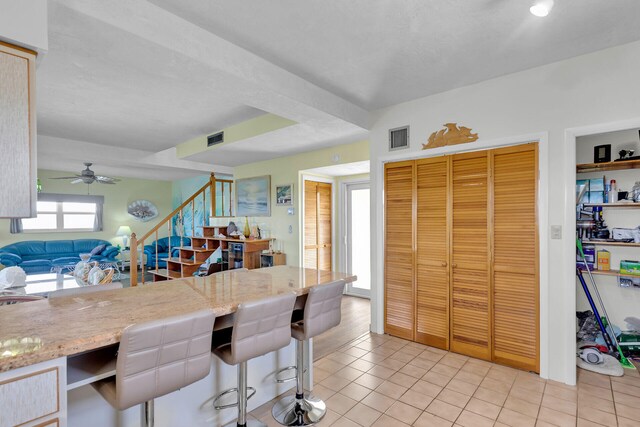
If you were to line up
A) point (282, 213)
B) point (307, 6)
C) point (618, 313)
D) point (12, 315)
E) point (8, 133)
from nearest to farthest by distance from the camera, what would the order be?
point (8, 133), point (12, 315), point (307, 6), point (618, 313), point (282, 213)

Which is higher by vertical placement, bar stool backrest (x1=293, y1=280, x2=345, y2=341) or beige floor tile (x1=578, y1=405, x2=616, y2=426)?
bar stool backrest (x1=293, y1=280, x2=345, y2=341)

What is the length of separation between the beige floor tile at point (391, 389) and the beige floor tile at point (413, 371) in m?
0.25

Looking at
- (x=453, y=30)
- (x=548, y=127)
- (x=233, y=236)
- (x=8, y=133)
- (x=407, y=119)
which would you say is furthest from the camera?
(x=233, y=236)

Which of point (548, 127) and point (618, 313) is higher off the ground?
point (548, 127)

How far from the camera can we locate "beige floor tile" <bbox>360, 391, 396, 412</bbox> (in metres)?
2.32

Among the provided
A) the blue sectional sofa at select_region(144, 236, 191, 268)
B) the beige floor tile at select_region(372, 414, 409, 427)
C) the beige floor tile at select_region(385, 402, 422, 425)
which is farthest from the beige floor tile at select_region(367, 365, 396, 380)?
the blue sectional sofa at select_region(144, 236, 191, 268)

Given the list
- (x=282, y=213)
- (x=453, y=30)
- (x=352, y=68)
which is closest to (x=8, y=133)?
(x=352, y=68)

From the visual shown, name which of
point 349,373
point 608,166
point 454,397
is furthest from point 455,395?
point 608,166

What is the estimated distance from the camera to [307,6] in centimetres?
197

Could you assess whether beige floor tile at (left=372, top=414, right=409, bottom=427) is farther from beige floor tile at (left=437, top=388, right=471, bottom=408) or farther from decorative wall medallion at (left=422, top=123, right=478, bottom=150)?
decorative wall medallion at (left=422, top=123, right=478, bottom=150)

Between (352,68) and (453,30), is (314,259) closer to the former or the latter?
(352,68)

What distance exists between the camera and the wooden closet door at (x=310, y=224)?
17.5 ft

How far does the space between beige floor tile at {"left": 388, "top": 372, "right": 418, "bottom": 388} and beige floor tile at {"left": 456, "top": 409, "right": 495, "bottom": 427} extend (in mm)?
473

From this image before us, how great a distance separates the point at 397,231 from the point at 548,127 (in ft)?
5.50
